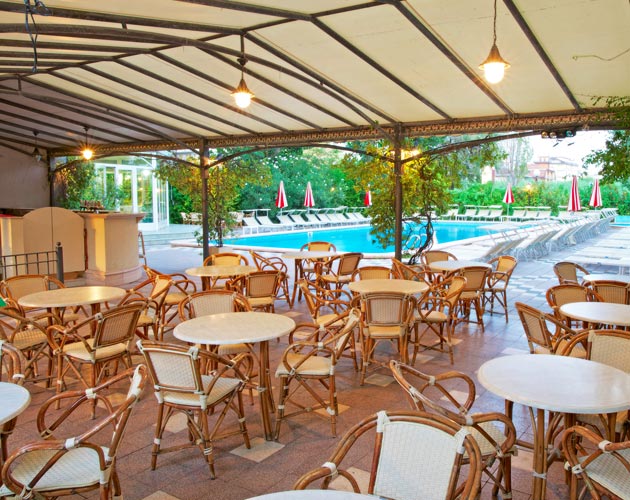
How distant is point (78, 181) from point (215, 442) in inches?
490

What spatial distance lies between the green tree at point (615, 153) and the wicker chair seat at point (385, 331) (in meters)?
3.55

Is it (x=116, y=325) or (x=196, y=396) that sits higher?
(x=116, y=325)

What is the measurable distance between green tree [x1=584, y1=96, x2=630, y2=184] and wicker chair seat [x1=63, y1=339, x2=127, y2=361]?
5.60 m

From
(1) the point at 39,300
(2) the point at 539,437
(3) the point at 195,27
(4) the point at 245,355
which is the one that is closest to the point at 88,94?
(3) the point at 195,27

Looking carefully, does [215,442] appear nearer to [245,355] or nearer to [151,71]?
[245,355]

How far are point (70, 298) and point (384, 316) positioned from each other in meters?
2.63

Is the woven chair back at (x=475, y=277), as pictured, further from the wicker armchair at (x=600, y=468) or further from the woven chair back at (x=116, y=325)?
the wicker armchair at (x=600, y=468)

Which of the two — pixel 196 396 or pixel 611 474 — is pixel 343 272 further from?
pixel 611 474

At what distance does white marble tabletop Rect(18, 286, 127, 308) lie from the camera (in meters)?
4.44

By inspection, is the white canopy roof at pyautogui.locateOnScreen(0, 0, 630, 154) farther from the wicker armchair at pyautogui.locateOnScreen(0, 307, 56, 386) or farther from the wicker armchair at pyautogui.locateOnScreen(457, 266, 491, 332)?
the wicker armchair at pyautogui.locateOnScreen(0, 307, 56, 386)

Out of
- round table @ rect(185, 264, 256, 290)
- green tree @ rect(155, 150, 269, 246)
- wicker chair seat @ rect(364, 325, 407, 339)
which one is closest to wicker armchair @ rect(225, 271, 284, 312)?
round table @ rect(185, 264, 256, 290)

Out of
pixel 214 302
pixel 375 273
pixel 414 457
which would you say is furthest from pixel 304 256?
pixel 414 457

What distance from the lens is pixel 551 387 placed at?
249 centimetres

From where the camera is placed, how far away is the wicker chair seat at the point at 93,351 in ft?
13.1
